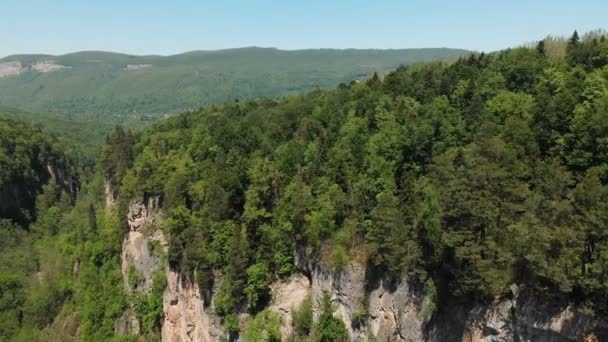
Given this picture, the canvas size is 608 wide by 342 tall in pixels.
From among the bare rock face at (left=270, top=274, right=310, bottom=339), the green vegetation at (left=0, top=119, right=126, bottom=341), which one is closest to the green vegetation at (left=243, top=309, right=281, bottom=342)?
the bare rock face at (left=270, top=274, right=310, bottom=339)

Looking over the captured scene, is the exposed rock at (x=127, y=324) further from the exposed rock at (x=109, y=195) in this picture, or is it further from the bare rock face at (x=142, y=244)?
the exposed rock at (x=109, y=195)

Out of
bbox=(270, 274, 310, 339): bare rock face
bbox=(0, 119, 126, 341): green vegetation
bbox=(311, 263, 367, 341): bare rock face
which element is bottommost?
bbox=(0, 119, 126, 341): green vegetation

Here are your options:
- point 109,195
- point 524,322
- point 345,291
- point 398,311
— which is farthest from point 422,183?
point 109,195

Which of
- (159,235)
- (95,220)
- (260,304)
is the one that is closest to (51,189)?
(95,220)

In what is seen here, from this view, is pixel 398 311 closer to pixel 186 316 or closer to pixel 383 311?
pixel 383 311

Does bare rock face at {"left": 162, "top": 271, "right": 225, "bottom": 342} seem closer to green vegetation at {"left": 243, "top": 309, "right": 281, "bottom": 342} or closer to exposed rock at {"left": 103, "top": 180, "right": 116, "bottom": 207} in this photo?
green vegetation at {"left": 243, "top": 309, "right": 281, "bottom": 342}
